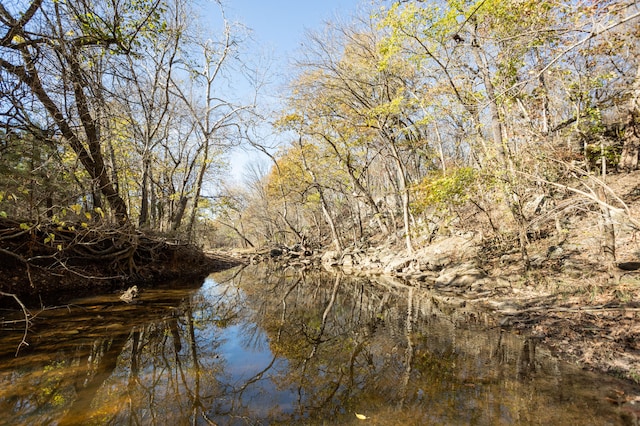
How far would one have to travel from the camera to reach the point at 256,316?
25.0ft

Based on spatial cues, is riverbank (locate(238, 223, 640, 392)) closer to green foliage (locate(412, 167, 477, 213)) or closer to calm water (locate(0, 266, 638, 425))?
calm water (locate(0, 266, 638, 425))

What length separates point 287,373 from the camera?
14.4 ft

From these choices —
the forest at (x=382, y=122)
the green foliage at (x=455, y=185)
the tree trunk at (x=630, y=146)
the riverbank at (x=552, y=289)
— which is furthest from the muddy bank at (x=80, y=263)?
the tree trunk at (x=630, y=146)

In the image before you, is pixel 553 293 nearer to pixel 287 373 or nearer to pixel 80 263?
pixel 287 373

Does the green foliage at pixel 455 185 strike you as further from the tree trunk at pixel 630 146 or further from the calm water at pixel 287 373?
the tree trunk at pixel 630 146

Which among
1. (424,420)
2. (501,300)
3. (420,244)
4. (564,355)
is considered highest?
(420,244)

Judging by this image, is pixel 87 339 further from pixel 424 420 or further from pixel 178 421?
pixel 424 420

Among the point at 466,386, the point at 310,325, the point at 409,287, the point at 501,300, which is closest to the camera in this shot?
the point at 466,386

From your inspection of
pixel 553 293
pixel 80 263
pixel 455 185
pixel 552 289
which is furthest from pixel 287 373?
pixel 80 263

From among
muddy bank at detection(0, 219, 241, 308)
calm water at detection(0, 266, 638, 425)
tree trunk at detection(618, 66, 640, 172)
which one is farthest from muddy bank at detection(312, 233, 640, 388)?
muddy bank at detection(0, 219, 241, 308)

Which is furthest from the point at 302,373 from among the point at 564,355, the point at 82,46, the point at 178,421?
the point at 82,46

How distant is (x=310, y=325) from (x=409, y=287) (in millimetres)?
5169

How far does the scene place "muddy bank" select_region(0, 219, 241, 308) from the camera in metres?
7.29

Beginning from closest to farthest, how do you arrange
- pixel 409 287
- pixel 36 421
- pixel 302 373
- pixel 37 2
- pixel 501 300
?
pixel 36 421
pixel 302 373
pixel 37 2
pixel 501 300
pixel 409 287
